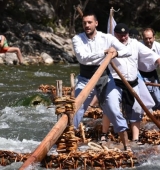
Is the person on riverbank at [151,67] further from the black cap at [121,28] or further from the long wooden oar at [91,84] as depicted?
the long wooden oar at [91,84]

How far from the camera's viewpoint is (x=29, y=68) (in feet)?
67.0

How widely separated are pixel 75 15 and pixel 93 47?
73.0 feet

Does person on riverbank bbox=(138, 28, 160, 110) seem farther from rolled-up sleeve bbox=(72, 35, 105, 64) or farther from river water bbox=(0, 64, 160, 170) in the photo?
river water bbox=(0, 64, 160, 170)

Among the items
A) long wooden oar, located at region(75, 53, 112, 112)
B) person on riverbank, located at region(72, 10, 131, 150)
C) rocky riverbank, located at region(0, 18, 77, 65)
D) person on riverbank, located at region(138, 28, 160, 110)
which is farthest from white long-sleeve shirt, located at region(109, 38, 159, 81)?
rocky riverbank, located at region(0, 18, 77, 65)

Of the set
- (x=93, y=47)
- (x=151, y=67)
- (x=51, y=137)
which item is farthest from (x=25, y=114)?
(x=51, y=137)

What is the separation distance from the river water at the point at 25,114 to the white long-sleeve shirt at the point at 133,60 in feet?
3.39

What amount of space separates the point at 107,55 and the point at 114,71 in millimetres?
854

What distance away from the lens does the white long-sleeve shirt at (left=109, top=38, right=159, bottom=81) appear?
7.48m

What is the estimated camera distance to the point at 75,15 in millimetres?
28875

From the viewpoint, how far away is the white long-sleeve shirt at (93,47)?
6785mm

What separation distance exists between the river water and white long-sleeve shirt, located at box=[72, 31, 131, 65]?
1.31 meters

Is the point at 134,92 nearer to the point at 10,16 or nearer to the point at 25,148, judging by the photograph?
the point at 25,148

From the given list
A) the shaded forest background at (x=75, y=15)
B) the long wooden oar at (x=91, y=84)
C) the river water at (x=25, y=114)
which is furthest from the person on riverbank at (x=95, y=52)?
the shaded forest background at (x=75, y=15)

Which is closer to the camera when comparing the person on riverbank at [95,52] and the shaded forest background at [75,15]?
the person on riverbank at [95,52]
